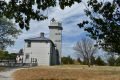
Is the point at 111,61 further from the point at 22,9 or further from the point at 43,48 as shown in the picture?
the point at 22,9

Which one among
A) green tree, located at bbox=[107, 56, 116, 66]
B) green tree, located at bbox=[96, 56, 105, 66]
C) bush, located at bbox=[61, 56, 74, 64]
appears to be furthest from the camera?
bush, located at bbox=[61, 56, 74, 64]

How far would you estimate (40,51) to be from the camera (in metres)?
90.2

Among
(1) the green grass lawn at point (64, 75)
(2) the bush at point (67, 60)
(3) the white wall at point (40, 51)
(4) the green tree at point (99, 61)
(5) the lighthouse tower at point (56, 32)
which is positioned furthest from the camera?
(2) the bush at point (67, 60)

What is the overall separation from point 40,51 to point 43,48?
121 centimetres

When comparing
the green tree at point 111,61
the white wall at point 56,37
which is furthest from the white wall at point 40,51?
the green tree at point 111,61

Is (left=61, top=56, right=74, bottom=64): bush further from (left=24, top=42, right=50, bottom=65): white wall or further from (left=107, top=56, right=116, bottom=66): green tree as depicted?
(left=24, top=42, right=50, bottom=65): white wall

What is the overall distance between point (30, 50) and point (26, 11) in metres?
76.5

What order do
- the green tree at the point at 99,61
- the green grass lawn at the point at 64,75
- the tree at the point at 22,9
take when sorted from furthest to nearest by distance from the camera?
the green tree at the point at 99,61 → the green grass lawn at the point at 64,75 → the tree at the point at 22,9

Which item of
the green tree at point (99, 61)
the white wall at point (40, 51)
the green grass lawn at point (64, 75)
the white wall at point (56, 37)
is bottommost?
the green grass lawn at point (64, 75)

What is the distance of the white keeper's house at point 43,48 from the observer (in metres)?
89.1

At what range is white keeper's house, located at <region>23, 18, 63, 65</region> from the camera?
8912 centimetres

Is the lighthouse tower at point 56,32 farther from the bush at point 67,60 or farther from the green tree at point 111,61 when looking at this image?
the green tree at point 111,61

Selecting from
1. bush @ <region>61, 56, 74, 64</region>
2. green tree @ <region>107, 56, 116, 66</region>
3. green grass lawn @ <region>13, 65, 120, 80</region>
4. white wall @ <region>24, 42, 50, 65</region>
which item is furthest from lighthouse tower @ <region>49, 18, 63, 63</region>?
green grass lawn @ <region>13, 65, 120, 80</region>

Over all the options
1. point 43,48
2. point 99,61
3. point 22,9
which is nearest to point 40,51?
point 43,48
